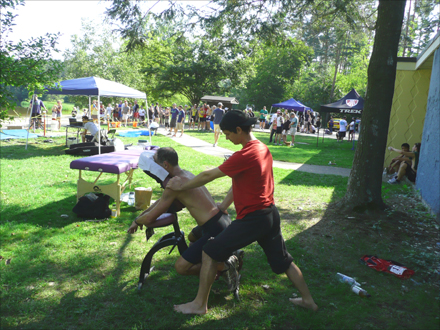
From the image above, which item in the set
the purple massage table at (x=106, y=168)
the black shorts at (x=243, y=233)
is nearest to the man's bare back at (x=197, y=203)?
Result: the black shorts at (x=243, y=233)

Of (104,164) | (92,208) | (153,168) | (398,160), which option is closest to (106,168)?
(104,164)

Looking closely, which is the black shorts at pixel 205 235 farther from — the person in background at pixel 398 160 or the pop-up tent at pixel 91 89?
the pop-up tent at pixel 91 89

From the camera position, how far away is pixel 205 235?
10.6 feet

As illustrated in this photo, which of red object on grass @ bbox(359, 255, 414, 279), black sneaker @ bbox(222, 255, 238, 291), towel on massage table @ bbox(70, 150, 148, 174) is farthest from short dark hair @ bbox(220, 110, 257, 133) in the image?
towel on massage table @ bbox(70, 150, 148, 174)

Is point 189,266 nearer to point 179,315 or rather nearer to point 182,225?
point 179,315

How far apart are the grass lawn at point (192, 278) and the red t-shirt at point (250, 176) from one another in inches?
43.4

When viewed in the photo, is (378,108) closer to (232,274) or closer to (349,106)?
(232,274)

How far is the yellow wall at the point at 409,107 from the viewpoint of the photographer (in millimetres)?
11031

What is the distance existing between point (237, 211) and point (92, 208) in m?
3.50

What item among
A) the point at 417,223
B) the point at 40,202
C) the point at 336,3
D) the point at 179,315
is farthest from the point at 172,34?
the point at 179,315

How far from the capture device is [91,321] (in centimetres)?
302

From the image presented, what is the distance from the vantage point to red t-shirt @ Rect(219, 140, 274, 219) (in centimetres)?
277

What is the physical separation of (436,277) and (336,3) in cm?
683

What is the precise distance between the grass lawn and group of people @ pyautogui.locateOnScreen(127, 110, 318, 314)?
271 millimetres
